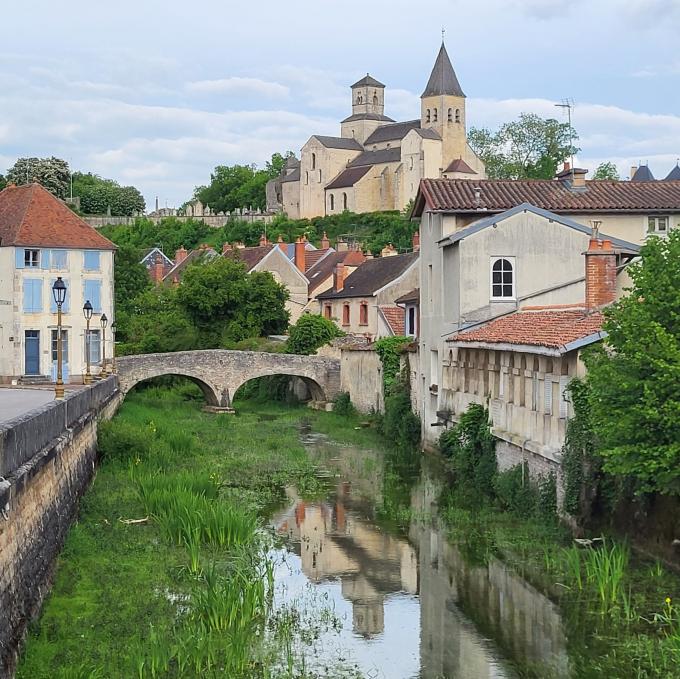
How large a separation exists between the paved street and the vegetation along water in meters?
2.30

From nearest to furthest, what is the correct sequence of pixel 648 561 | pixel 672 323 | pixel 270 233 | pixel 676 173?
pixel 672 323
pixel 648 561
pixel 676 173
pixel 270 233

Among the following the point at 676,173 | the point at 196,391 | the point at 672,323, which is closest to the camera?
the point at 672,323

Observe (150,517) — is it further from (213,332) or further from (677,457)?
(213,332)

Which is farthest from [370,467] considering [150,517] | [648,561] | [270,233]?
[270,233]

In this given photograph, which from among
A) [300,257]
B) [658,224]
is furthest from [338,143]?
[658,224]

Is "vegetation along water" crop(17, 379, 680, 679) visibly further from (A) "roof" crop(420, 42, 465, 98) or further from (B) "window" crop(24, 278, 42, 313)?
(A) "roof" crop(420, 42, 465, 98)

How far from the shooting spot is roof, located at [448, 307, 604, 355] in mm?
21812

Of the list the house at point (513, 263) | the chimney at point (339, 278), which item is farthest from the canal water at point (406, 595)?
the chimney at point (339, 278)

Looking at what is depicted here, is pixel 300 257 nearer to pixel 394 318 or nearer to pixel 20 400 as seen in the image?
pixel 394 318

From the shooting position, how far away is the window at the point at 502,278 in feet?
102

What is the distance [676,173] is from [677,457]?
69036 mm

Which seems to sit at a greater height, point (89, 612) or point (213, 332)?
point (213, 332)

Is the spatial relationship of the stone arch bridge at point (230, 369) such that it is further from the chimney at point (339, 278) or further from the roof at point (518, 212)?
the roof at point (518, 212)

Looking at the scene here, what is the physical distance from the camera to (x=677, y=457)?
16750 millimetres
